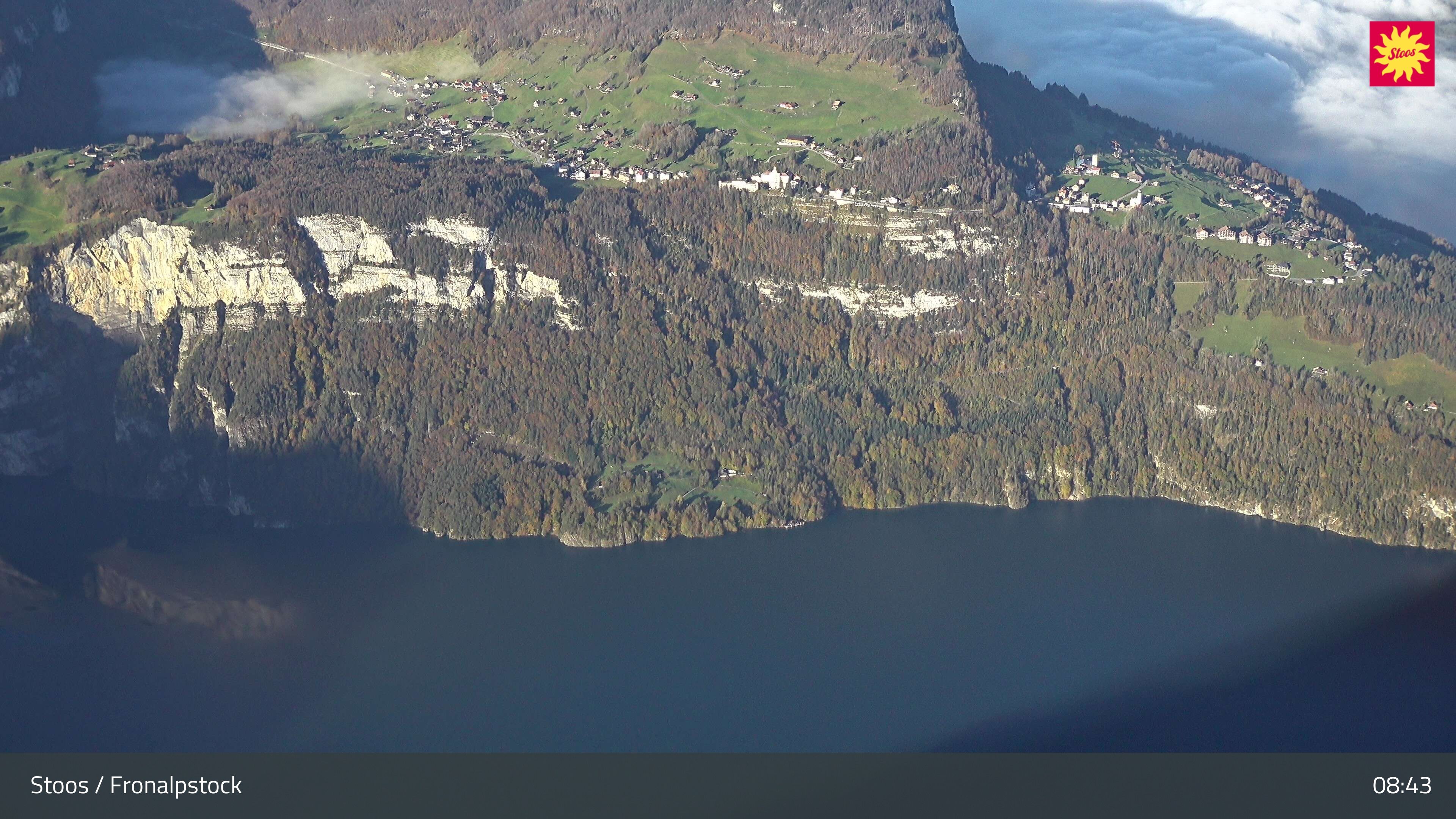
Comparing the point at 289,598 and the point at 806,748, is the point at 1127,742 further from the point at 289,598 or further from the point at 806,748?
the point at 289,598

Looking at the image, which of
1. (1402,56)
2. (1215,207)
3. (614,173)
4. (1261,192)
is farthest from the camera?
(1402,56)

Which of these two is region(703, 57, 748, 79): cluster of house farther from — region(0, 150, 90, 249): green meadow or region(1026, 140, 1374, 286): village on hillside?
region(0, 150, 90, 249): green meadow

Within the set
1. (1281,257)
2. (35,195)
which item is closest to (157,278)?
(35,195)

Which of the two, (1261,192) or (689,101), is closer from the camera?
(1261,192)

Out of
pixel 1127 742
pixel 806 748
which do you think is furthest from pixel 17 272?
pixel 1127 742

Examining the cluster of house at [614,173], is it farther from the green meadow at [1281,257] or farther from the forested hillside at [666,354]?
the green meadow at [1281,257]

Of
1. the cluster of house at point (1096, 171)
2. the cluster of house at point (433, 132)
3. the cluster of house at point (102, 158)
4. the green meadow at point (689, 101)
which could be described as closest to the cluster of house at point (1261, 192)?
the cluster of house at point (1096, 171)

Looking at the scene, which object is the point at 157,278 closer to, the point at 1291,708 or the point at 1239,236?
the point at 1291,708
